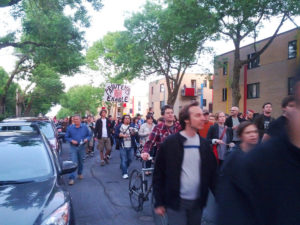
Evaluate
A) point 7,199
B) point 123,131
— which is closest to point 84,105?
point 123,131

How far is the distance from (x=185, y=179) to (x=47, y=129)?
26.7 feet

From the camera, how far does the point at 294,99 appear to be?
1.35 meters

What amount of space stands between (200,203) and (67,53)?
1729cm

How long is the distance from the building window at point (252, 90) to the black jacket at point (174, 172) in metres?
26.2

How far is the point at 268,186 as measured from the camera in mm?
1368

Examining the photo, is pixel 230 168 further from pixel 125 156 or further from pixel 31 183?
pixel 125 156

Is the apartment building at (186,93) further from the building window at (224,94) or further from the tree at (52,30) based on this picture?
the tree at (52,30)

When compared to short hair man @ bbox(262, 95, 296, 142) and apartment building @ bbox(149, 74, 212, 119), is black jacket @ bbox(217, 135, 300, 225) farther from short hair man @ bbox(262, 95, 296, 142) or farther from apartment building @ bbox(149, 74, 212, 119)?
apartment building @ bbox(149, 74, 212, 119)

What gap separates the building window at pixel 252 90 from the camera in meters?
28.5

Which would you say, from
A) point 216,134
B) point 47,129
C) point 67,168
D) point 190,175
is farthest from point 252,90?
point 190,175

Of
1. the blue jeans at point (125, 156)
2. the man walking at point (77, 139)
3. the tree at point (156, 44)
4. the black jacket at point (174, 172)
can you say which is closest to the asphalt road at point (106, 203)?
the blue jeans at point (125, 156)

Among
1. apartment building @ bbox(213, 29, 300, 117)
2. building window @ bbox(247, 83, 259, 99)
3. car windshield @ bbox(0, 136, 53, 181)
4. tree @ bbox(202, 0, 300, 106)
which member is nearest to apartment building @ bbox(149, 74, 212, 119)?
apartment building @ bbox(213, 29, 300, 117)

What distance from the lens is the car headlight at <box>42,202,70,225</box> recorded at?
343 cm

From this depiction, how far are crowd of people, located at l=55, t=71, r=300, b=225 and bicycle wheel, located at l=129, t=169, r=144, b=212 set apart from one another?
805 mm
